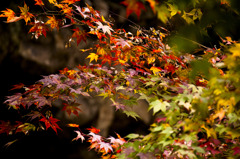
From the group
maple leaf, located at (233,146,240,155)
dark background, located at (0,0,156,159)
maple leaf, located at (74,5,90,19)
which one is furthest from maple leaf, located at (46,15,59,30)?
maple leaf, located at (233,146,240,155)

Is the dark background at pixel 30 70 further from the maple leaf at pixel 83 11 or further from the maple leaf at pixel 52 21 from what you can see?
the maple leaf at pixel 83 11

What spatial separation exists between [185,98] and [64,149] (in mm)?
2614

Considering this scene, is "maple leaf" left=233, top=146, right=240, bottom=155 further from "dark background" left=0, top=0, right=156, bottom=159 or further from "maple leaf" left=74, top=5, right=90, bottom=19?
"dark background" left=0, top=0, right=156, bottom=159

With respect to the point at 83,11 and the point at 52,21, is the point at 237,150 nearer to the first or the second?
the point at 83,11

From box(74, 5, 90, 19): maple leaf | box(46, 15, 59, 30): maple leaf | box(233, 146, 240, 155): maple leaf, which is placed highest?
box(74, 5, 90, 19): maple leaf

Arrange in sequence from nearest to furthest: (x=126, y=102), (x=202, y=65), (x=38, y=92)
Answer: (x=202, y=65), (x=38, y=92), (x=126, y=102)

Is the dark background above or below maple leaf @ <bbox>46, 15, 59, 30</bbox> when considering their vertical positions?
below

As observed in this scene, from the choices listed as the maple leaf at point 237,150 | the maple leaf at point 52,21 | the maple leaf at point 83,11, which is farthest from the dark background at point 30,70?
the maple leaf at point 237,150

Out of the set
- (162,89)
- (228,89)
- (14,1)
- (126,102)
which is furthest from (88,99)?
(228,89)

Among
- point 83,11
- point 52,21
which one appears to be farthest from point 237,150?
point 52,21

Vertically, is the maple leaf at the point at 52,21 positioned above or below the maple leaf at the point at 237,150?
above

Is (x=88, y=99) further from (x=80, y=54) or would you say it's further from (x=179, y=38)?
(x=179, y=38)

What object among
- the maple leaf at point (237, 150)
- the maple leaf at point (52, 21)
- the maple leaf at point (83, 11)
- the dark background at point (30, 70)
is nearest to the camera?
the maple leaf at point (237, 150)

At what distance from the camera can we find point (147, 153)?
1.88 meters
